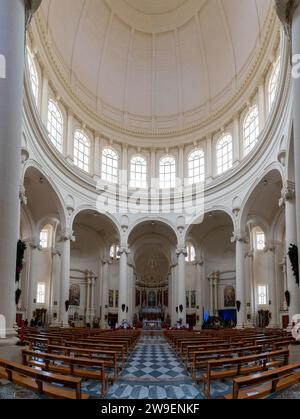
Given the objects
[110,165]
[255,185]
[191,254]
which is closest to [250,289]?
[191,254]

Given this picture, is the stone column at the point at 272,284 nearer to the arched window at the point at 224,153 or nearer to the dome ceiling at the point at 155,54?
the arched window at the point at 224,153

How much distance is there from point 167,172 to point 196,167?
3.13m

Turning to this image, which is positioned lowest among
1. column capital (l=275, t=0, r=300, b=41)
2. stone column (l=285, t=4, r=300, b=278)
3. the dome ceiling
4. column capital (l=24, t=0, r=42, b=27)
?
stone column (l=285, t=4, r=300, b=278)

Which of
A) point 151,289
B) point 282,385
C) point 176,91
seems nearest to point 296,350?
point 282,385

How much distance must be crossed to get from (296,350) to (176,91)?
102 feet

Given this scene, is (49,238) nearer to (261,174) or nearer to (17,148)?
(261,174)

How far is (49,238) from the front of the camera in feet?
103

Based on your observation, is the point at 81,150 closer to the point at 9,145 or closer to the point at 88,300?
the point at 88,300

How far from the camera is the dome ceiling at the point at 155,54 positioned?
2917cm

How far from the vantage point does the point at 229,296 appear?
3631cm

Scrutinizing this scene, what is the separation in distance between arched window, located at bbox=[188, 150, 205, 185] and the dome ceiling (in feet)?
11.5

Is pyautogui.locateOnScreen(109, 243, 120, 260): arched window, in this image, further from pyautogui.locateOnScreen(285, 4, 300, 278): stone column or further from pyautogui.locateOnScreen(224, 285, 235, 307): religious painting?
pyautogui.locateOnScreen(285, 4, 300, 278): stone column

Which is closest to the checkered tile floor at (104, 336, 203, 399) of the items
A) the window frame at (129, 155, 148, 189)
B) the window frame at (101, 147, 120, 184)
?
the window frame at (101, 147, 120, 184)

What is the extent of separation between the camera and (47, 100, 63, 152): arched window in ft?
86.5
